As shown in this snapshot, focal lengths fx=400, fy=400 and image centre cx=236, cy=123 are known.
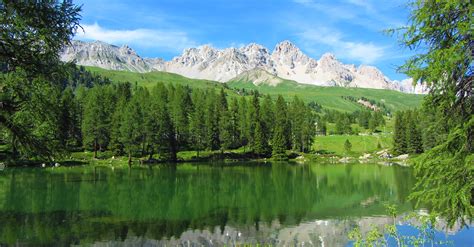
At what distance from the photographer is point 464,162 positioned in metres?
12.2

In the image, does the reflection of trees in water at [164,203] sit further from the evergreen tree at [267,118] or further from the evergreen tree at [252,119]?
the evergreen tree at [267,118]

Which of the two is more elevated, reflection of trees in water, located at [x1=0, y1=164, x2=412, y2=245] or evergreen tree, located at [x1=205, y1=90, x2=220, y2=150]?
evergreen tree, located at [x1=205, y1=90, x2=220, y2=150]

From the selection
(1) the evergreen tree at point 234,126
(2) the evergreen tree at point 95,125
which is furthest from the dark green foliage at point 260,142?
(2) the evergreen tree at point 95,125

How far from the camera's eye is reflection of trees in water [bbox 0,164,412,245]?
27.9m

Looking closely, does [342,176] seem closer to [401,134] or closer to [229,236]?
[229,236]

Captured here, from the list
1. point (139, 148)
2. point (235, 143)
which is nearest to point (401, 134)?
point (235, 143)

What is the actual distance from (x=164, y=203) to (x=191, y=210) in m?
4.25

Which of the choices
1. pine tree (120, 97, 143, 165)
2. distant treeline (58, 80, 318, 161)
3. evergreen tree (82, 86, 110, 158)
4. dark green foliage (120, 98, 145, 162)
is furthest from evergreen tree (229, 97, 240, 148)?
evergreen tree (82, 86, 110, 158)

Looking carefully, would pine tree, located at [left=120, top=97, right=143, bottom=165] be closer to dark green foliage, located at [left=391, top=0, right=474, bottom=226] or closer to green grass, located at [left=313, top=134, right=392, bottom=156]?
green grass, located at [left=313, top=134, right=392, bottom=156]

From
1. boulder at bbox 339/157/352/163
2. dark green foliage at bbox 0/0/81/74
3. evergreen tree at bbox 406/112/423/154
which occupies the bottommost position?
boulder at bbox 339/157/352/163

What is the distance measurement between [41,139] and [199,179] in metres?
45.4

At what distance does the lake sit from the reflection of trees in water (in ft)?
0.26

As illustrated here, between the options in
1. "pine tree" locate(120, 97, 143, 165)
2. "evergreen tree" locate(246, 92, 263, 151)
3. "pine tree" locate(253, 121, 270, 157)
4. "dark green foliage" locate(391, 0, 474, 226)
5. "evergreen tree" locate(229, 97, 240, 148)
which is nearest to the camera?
"dark green foliage" locate(391, 0, 474, 226)

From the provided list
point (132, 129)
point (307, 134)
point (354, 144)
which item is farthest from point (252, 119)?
point (354, 144)
